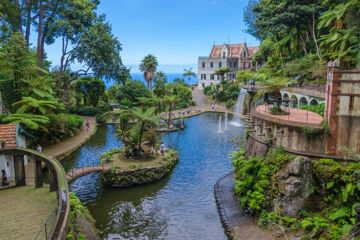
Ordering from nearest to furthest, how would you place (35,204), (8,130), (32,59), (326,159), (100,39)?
1. (35,204)
2. (326,159)
3. (8,130)
4. (32,59)
5. (100,39)

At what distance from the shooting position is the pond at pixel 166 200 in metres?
14.0

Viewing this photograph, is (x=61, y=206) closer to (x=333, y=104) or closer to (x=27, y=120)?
(x=333, y=104)

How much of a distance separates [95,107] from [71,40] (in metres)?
13.8

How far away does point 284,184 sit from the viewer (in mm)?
12789

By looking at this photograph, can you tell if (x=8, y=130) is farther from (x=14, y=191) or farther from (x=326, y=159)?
(x=326, y=159)

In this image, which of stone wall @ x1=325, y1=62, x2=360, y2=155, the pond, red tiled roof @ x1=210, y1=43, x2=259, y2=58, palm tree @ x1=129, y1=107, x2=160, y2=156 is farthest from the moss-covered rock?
red tiled roof @ x1=210, y1=43, x2=259, y2=58

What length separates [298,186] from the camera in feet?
40.1

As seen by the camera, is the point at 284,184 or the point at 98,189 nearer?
the point at 284,184

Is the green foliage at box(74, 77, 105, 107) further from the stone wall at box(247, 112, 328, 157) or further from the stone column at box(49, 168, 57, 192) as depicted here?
the stone wall at box(247, 112, 328, 157)

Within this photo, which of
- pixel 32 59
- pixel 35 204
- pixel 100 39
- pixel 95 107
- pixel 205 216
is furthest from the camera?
pixel 95 107

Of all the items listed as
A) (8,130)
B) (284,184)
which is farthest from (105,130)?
(284,184)

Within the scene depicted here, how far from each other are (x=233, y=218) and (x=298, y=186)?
3882 mm

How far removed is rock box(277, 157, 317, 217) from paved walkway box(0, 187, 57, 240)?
32.2ft

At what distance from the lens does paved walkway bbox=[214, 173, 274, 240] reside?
12578 mm
